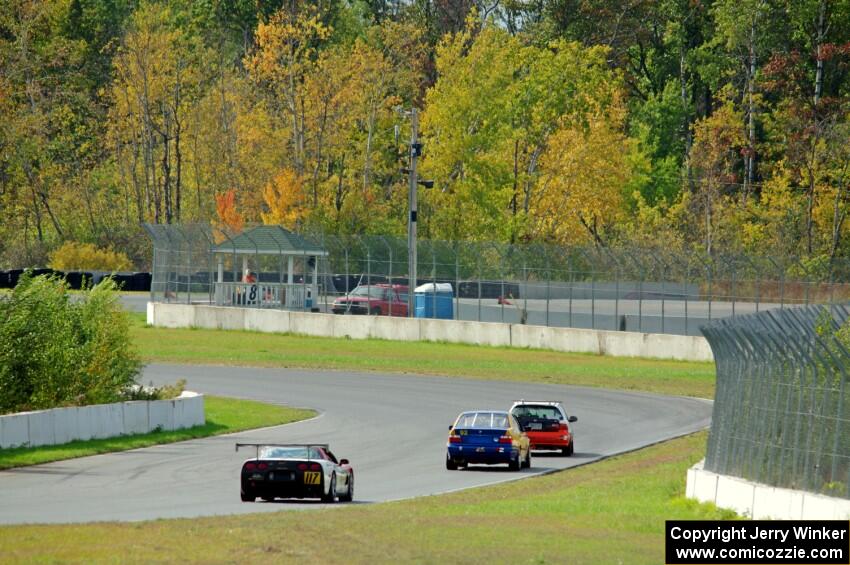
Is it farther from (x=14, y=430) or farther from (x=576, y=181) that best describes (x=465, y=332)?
(x=14, y=430)

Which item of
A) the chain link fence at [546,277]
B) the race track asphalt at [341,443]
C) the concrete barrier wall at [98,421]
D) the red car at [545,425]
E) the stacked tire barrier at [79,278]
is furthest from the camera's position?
the stacked tire barrier at [79,278]

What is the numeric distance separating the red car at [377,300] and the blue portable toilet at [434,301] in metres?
1.27

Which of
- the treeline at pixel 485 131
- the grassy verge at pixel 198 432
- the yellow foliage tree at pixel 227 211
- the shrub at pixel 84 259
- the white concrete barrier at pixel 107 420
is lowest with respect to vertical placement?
the grassy verge at pixel 198 432

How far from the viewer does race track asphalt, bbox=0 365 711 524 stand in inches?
888

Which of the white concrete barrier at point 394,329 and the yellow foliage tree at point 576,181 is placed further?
the yellow foliage tree at point 576,181

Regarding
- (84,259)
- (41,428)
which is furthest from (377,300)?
(41,428)

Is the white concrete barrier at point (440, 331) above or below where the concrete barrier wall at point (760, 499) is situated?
below

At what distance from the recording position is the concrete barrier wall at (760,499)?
17.8 m

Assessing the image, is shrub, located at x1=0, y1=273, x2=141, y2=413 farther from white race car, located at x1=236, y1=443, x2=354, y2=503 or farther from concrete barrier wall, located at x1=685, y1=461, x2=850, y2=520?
concrete barrier wall, located at x1=685, y1=461, x2=850, y2=520

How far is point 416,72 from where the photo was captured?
99688 mm

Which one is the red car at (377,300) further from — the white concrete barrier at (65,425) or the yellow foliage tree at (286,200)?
the white concrete barrier at (65,425)

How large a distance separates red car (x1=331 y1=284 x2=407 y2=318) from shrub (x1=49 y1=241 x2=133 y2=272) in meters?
31.7

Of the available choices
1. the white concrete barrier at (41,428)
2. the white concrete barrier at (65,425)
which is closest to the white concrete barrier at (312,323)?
the white concrete barrier at (65,425)

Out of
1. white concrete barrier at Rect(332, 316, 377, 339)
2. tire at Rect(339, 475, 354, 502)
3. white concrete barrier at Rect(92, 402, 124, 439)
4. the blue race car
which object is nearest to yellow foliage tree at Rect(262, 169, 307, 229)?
white concrete barrier at Rect(332, 316, 377, 339)
